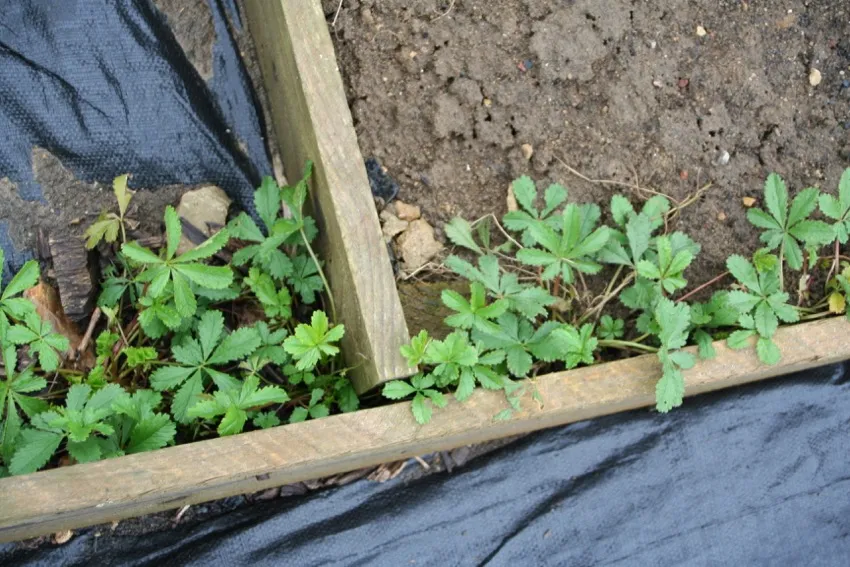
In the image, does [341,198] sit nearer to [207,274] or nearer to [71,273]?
[207,274]

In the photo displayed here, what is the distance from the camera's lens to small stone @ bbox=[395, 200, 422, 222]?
83.7 inches

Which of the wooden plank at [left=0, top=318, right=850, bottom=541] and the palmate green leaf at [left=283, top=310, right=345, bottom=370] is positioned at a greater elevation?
the palmate green leaf at [left=283, top=310, right=345, bottom=370]

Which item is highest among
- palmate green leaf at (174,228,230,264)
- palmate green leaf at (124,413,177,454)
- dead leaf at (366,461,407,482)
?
palmate green leaf at (174,228,230,264)

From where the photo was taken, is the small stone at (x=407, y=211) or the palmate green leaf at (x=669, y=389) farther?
the small stone at (x=407, y=211)

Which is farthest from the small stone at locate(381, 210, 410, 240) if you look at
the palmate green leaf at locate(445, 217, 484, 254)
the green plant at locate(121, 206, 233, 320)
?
the green plant at locate(121, 206, 233, 320)

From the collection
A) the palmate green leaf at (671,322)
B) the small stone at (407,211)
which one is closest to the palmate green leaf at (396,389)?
the small stone at (407,211)

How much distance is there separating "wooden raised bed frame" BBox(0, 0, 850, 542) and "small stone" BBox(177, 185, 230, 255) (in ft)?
0.82

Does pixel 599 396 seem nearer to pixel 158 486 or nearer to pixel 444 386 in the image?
pixel 444 386

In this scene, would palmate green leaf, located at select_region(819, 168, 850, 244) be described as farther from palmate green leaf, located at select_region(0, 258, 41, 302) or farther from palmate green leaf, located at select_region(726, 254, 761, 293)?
palmate green leaf, located at select_region(0, 258, 41, 302)

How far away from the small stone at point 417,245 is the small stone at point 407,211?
17 mm

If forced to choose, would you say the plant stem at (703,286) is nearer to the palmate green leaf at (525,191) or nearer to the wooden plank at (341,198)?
the palmate green leaf at (525,191)

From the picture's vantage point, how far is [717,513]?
2221 mm

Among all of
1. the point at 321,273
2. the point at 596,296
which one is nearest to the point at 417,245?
the point at 321,273

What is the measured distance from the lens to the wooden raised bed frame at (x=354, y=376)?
1.75 metres
